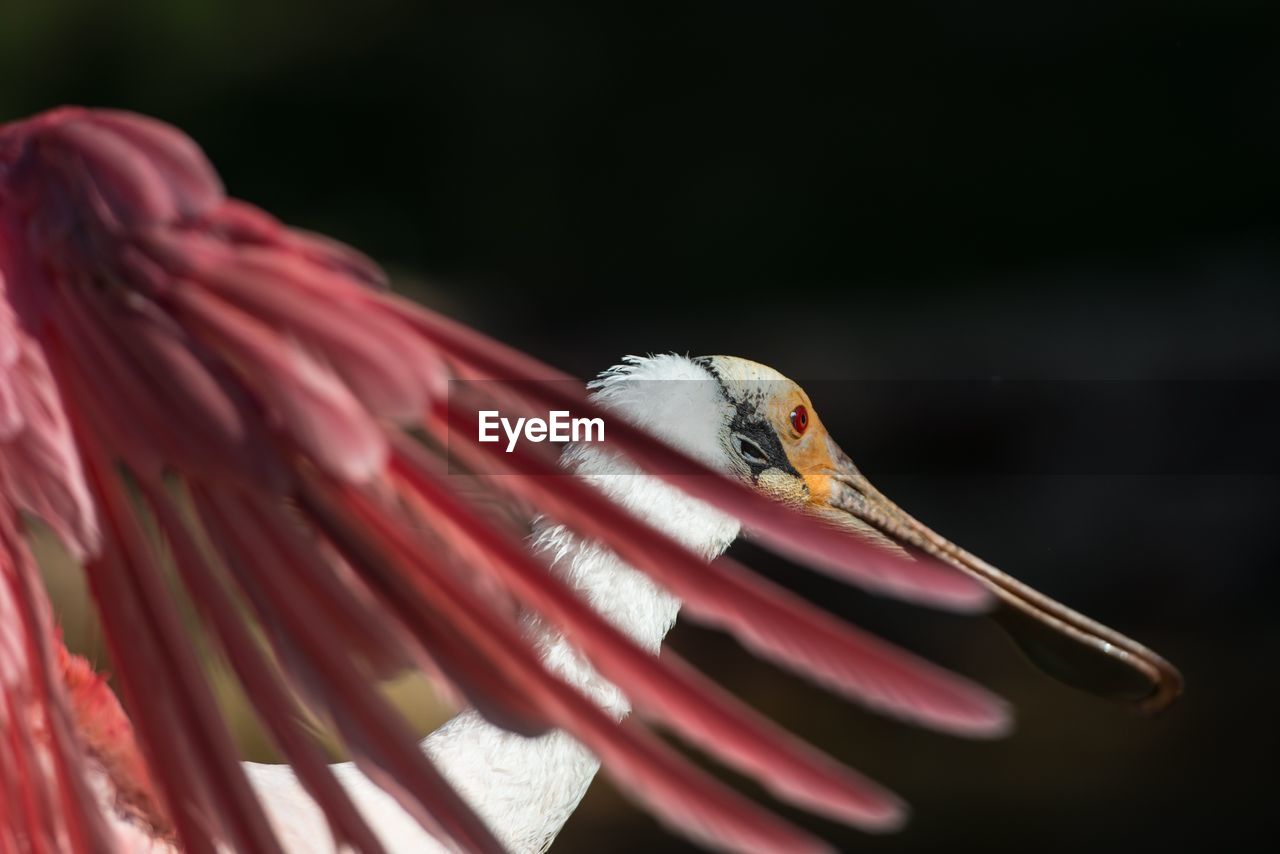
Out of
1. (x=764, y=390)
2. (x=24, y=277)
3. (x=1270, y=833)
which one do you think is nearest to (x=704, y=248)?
(x=1270, y=833)

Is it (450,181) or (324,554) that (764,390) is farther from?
(450,181)

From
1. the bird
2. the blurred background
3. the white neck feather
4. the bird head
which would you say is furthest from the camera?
the blurred background

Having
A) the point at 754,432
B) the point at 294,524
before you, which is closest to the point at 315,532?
the point at 294,524

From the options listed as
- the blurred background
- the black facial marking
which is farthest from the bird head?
the blurred background

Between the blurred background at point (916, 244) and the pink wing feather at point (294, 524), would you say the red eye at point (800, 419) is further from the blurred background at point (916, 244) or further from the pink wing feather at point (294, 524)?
the blurred background at point (916, 244)

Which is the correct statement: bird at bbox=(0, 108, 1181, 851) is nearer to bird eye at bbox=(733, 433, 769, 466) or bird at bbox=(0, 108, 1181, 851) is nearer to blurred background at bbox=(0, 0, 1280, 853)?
bird eye at bbox=(733, 433, 769, 466)
